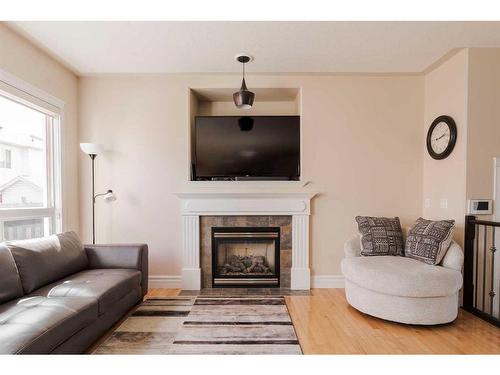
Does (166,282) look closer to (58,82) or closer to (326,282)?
(326,282)

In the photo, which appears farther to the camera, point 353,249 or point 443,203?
point 443,203

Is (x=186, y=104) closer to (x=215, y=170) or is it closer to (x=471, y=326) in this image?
(x=215, y=170)

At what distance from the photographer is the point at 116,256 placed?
8.70ft

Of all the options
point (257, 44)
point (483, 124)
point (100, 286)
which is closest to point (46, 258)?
point (100, 286)

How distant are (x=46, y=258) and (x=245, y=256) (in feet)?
6.76

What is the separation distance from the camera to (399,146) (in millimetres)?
3248

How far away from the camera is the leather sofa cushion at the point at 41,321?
1.29 metres

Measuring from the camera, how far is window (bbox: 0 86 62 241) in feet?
7.84

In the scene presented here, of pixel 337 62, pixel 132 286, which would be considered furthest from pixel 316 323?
pixel 337 62

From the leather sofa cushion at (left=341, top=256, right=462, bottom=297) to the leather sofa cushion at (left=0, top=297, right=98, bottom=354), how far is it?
90.0 inches

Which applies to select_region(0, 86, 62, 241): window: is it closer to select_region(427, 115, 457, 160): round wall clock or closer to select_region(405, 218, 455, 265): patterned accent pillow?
select_region(405, 218, 455, 265): patterned accent pillow

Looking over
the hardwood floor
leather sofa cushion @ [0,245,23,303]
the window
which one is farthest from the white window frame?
the hardwood floor

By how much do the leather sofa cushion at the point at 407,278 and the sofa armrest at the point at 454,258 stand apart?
3.1 inches
